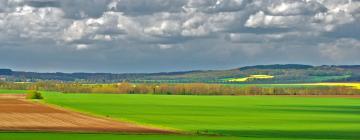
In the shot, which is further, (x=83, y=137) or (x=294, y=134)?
(x=294, y=134)

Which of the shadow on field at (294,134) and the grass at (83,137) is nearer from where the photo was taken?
the grass at (83,137)

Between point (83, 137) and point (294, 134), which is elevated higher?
point (83, 137)

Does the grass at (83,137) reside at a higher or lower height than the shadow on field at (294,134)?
higher

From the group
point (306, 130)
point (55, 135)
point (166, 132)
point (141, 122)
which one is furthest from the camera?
point (141, 122)

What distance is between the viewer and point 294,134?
68.8m

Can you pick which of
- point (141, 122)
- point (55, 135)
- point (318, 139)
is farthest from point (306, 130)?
point (55, 135)

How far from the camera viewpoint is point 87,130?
70.1 metres

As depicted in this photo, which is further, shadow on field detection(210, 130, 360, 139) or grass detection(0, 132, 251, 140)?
shadow on field detection(210, 130, 360, 139)

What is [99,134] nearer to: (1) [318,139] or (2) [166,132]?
(2) [166,132]

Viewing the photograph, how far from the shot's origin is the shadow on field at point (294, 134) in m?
66.2

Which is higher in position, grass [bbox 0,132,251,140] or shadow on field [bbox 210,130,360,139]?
grass [bbox 0,132,251,140]

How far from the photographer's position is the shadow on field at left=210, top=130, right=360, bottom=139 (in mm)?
66175

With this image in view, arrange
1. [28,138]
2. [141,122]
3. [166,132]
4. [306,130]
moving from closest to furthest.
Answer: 1. [28,138]
2. [166,132]
3. [306,130]
4. [141,122]

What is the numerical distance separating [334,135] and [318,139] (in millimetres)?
6257
